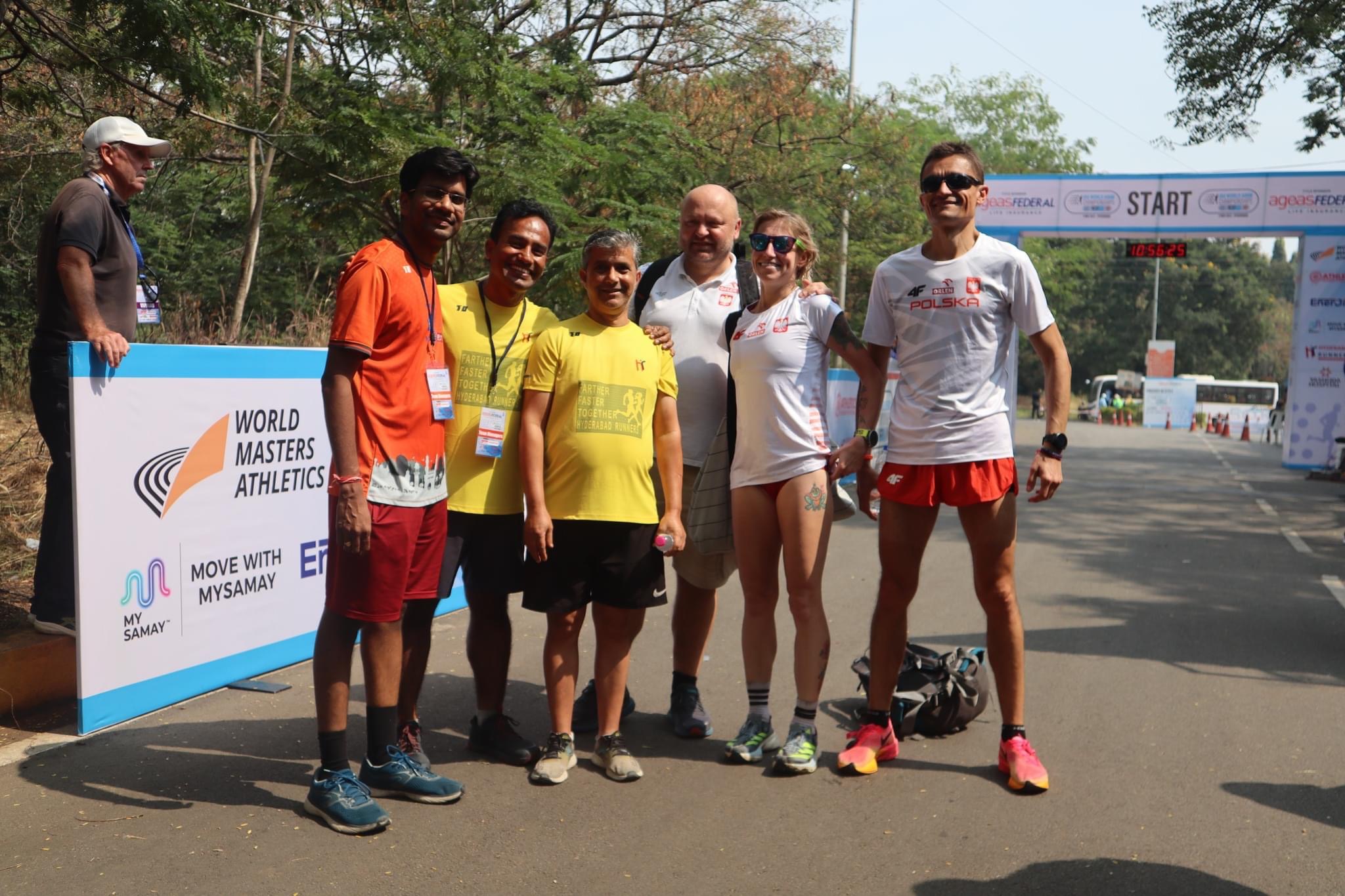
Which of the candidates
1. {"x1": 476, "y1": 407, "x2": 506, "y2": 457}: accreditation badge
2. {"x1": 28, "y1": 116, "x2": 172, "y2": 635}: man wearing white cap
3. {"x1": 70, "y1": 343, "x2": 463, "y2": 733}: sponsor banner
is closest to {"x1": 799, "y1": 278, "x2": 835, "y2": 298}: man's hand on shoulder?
{"x1": 476, "y1": 407, "x2": 506, "y2": 457}: accreditation badge

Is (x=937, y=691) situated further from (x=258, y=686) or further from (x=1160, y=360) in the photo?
(x=1160, y=360)

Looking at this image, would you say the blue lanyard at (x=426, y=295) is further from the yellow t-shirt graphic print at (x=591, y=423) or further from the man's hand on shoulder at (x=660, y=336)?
the man's hand on shoulder at (x=660, y=336)

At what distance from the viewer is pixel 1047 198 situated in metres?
22.6

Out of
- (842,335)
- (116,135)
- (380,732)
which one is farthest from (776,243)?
(116,135)

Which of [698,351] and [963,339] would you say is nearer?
[963,339]

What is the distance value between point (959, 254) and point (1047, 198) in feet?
64.0

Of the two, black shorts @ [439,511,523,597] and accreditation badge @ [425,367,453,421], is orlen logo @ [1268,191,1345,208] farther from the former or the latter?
accreditation badge @ [425,367,453,421]

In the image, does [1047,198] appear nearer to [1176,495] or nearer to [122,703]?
[1176,495]

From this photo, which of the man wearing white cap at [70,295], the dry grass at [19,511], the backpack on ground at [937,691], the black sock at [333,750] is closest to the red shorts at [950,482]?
the backpack on ground at [937,691]

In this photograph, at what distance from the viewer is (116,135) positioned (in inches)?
207

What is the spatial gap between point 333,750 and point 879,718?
78.8 inches

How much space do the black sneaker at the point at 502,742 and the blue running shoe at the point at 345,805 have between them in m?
0.71

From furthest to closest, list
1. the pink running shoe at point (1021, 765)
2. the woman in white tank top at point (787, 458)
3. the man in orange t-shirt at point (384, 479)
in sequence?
the woman in white tank top at point (787, 458), the pink running shoe at point (1021, 765), the man in orange t-shirt at point (384, 479)

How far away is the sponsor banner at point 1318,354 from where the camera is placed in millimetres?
21719
